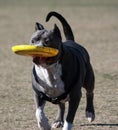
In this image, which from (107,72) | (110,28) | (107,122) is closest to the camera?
(107,122)

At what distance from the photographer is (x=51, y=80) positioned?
7645mm

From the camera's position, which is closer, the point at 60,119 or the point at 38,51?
the point at 38,51

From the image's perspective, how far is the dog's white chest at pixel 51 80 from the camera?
757cm

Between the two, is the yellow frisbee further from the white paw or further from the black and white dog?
the white paw

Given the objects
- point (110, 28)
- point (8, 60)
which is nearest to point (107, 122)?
point (8, 60)

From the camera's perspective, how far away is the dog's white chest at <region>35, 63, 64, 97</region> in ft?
24.8

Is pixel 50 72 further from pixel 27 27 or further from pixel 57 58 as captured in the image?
pixel 27 27

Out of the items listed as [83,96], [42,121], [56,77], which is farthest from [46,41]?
[83,96]

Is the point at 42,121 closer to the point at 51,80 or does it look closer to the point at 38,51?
the point at 51,80

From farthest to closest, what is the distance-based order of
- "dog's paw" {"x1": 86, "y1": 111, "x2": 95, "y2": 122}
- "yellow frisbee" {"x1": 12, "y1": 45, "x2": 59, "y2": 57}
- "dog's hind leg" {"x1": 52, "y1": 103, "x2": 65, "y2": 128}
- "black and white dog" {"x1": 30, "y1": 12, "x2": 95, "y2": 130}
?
"dog's paw" {"x1": 86, "y1": 111, "x2": 95, "y2": 122} → "dog's hind leg" {"x1": 52, "y1": 103, "x2": 65, "y2": 128} → "black and white dog" {"x1": 30, "y1": 12, "x2": 95, "y2": 130} → "yellow frisbee" {"x1": 12, "y1": 45, "x2": 59, "y2": 57}

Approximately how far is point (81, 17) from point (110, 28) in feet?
23.1

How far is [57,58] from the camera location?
7.42 meters

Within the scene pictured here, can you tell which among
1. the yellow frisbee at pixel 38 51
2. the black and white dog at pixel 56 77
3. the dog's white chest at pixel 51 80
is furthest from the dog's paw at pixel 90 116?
the yellow frisbee at pixel 38 51

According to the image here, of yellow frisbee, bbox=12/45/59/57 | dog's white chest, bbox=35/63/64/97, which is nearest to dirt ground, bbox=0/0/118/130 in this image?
dog's white chest, bbox=35/63/64/97
